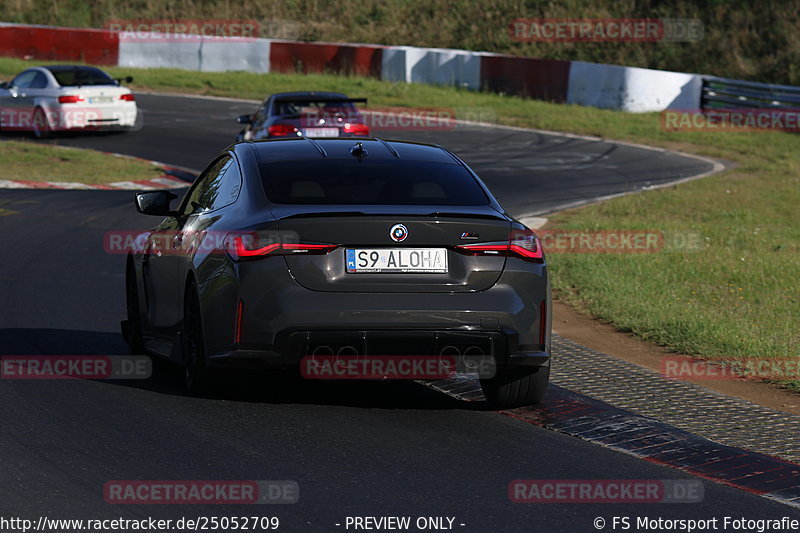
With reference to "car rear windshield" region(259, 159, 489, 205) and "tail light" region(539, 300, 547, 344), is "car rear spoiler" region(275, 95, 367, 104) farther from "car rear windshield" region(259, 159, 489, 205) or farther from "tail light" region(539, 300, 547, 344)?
"tail light" region(539, 300, 547, 344)

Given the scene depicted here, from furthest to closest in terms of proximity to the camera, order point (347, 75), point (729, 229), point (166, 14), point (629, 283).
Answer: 1. point (166, 14)
2. point (347, 75)
3. point (729, 229)
4. point (629, 283)

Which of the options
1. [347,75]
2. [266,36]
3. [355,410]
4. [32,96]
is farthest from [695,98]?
[355,410]

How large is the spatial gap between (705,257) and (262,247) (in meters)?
8.51

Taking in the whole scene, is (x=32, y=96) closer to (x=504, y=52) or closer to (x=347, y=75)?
(x=347, y=75)

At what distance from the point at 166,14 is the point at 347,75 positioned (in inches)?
718

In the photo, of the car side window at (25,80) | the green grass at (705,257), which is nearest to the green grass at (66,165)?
the car side window at (25,80)

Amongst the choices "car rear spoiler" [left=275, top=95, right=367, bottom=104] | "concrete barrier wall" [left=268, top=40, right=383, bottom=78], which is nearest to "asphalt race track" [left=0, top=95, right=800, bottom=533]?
"car rear spoiler" [left=275, top=95, right=367, bottom=104]

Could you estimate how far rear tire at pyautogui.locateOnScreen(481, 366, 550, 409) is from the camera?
7.71 metres

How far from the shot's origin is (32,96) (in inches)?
1102

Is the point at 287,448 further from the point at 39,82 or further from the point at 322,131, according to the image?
the point at 39,82

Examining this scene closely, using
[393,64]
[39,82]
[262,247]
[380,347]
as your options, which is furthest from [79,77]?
[380,347]

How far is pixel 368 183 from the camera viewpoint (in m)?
7.73

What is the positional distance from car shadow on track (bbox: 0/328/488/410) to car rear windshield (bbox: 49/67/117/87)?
1942 cm

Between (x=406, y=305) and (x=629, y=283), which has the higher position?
(x=406, y=305)
